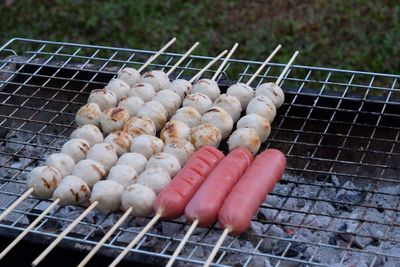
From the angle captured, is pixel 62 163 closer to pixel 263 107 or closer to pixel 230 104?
pixel 230 104

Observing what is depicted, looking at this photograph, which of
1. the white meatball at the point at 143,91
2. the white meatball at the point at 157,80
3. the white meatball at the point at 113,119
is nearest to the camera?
the white meatball at the point at 113,119

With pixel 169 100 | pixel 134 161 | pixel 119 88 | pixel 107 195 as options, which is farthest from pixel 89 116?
pixel 107 195

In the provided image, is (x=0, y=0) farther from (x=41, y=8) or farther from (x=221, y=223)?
(x=221, y=223)

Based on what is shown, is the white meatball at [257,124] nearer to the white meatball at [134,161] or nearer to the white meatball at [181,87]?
the white meatball at [181,87]

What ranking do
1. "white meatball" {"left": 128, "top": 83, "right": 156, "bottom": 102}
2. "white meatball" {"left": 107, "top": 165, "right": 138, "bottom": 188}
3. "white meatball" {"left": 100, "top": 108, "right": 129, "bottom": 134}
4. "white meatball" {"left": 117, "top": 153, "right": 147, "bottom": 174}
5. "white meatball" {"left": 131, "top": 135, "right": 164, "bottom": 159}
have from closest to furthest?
"white meatball" {"left": 107, "top": 165, "right": 138, "bottom": 188} < "white meatball" {"left": 117, "top": 153, "right": 147, "bottom": 174} < "white meatball" {"left": 131, "top": 135, "right": 164, "bottom": 159} < "white meatball" {"left": 100, "top": 108, "right": 129, "bottom": 134} < "white meatball" {"left": 128, "top": 83, "right": 156, "bottom": 102}

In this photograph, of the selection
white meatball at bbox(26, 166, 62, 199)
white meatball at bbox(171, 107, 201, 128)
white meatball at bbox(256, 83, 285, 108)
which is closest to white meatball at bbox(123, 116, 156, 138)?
white meatball at bbox(171, 107, 201, 128)

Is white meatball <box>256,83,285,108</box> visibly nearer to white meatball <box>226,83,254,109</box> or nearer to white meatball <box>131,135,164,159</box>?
white meatball <box>226,83,254,109</box>

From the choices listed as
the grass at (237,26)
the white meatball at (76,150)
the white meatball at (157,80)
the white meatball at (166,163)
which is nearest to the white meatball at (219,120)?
the white meatball at (166,163)
